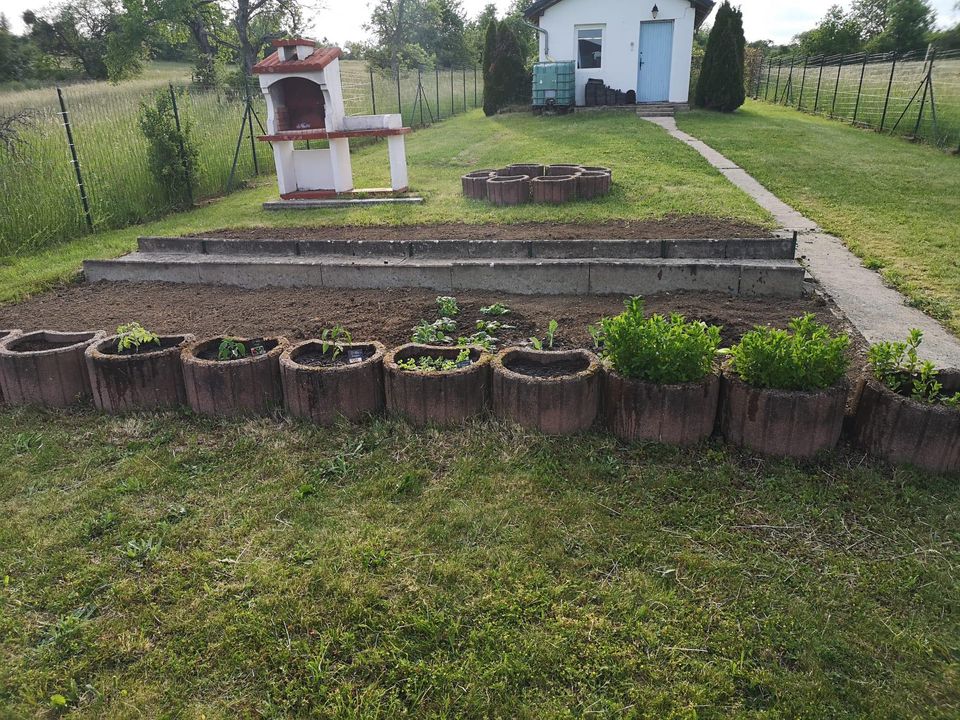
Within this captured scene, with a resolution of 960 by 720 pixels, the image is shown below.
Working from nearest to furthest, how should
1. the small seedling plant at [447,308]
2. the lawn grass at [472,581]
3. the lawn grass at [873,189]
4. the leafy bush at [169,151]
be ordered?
the lawn grass at [472,581] → the small seedling plant at [447,308] → the lawn grass at [873,189] → the leafy bush at [169,151]

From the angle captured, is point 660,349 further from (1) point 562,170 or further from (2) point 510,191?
(1) point 562,170

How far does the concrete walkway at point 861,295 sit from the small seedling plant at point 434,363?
2757 millimetres

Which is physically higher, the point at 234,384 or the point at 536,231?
the point at 536,231

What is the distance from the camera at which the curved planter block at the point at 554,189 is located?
28.0ft

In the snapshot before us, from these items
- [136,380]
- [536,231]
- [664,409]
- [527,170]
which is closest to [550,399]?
[664,409]

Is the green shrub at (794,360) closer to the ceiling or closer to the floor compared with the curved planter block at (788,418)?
closer to the ceiling

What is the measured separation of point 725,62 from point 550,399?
19.6 m

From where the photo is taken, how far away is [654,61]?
20.0 m

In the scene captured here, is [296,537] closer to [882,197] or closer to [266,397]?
[266,397]

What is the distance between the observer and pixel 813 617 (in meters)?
2.16

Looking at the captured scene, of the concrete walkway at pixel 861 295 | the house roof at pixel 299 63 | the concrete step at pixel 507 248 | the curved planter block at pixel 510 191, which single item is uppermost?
the house roof at pixel 299 63

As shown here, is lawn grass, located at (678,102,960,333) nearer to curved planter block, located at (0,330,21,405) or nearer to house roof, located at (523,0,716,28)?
house roof, located at (523,0,716,28)

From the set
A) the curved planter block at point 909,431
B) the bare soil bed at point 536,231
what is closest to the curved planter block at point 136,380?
the bare soil bed at point 536,231

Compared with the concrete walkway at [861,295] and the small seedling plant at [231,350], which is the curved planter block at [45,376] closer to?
the small seedling plant at [231,350]
